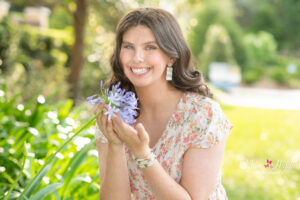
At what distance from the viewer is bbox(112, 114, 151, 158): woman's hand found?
1367mm

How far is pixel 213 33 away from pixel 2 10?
23.9 ft

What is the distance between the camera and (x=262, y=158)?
4.93 meters

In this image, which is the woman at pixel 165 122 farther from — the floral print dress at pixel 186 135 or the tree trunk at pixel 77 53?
the tree trunk at pixel 77 53

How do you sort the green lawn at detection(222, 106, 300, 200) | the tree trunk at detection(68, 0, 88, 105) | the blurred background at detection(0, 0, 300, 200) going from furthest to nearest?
1. the tree trunk at detection(68, 0, 88, 105)
2. the green lawn at detection(222, 106, 300, 200)
3. the blurred background at detection(0, 0, 300, 200)

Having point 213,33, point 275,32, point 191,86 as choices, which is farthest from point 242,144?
point 275,32

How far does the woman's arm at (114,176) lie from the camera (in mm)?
1666

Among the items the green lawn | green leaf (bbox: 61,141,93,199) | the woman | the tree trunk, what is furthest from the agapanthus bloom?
the tree trunk

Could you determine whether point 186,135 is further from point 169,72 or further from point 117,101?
point 117,101

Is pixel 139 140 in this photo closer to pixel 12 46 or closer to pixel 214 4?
pixel 12 46

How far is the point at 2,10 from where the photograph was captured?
307 inches

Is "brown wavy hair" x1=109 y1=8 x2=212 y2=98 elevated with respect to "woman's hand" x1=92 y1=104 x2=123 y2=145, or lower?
elevated

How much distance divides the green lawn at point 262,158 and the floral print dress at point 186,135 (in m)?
2.04

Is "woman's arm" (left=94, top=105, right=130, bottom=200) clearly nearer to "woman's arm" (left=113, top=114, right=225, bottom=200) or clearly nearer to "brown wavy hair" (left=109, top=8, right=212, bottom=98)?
"woman's arm" (left=113, top=114, right=225, bottom=200)

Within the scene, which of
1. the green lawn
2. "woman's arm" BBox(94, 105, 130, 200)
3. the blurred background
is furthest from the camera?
the green lawn
